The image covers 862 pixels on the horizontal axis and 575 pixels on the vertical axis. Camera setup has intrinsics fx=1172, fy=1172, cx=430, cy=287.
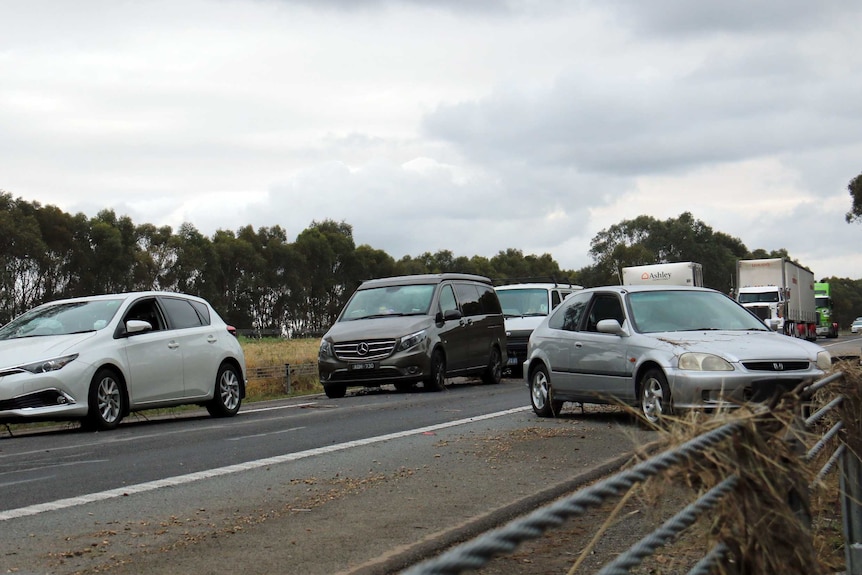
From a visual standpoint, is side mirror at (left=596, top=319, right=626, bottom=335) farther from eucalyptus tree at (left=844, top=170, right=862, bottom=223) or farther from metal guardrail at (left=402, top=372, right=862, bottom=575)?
eucalyptus tree at (left=844, top=170, right=862, bottom=223)

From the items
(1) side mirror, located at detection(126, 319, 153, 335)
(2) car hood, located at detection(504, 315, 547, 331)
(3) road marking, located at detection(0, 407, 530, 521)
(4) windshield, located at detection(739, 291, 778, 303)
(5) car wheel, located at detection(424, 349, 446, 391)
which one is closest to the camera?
(3) road marking, located at detection(0, 407, 530, 521)

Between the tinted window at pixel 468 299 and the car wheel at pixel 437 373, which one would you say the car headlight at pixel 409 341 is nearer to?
the car wheel at pixel 437 373

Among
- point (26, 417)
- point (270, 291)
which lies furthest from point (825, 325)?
point (26, 417)

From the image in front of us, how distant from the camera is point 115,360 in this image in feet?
47.1

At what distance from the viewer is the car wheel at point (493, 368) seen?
23.5 m

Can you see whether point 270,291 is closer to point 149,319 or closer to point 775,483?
point 149,319

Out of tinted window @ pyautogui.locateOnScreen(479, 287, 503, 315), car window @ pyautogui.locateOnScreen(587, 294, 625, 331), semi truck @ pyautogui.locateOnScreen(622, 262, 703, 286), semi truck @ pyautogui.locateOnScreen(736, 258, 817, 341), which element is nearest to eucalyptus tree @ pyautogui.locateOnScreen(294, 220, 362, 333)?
semi truck @ pyautogui.locateOnScreen(736, 258, 817, 341)

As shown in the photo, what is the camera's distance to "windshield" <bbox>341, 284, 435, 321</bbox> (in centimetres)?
2173

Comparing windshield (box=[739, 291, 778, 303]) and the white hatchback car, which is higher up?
windshield (box=[739, 291, 778, 303])

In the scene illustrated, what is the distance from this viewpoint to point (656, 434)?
298 centimetres

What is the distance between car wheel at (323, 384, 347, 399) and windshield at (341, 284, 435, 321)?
141 cm

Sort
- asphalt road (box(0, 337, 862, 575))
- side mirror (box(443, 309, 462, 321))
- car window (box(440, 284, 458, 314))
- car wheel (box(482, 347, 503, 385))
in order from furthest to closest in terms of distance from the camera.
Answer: car wheel (box(482, 347, 503, 385)) → car window (box(440, 284, 458, 314)) → side mirror (box(443, 309, 462, 321)) → asphalt road (box(0, 337, 862, 575))

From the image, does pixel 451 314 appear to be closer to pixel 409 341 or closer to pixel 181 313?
pixel 409 341

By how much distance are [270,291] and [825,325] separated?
4982 cm
